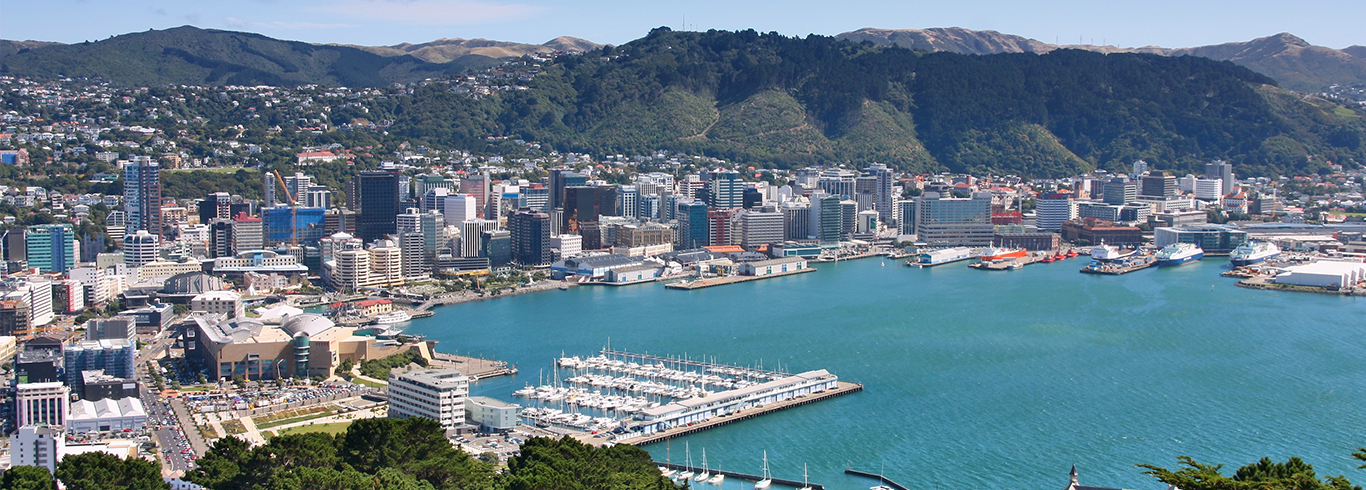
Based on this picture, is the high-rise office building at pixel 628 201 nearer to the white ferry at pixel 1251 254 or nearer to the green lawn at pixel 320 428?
the white ferry at pixel 1251 254

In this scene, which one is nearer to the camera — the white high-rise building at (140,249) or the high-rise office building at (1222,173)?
the white high-rise building at (140,249)

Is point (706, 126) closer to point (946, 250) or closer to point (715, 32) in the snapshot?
point (715, 32)

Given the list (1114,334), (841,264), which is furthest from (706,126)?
(1114,334)

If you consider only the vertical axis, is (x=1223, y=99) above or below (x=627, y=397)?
above

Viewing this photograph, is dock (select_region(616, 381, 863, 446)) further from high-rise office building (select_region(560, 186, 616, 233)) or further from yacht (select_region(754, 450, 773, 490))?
high-rise office building (select_region(560, 186, 616, 233))

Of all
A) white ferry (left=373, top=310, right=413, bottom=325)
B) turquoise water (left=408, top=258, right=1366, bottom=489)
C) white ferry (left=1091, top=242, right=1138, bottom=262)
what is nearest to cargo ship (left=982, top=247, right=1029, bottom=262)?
white ferry (left=1091, top=242, right=1138, bottom=262)

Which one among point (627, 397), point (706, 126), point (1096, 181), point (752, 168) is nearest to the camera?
point (627, 397)

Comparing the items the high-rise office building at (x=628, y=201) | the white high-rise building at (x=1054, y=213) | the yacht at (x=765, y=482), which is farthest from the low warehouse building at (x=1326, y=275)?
the yacht at (x=765, y=482)
